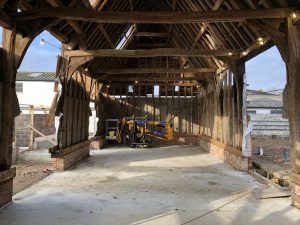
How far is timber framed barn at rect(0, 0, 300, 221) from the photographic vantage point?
566 cm

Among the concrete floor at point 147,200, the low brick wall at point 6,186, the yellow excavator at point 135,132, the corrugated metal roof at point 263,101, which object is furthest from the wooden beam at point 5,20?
the corrugated metal roof at point 263,101

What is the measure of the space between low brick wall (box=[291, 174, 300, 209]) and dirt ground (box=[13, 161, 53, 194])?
18.5ft

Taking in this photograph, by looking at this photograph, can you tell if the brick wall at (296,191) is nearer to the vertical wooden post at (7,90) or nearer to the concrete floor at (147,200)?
the concrete floor at (147,200)

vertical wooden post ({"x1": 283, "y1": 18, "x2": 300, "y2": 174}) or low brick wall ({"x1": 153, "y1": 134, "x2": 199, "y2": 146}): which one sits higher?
vertical wooden post ({"x1": 283, "y1": 18, "x2": 300, "y2": 174})

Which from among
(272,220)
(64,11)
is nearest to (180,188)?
(272,220)

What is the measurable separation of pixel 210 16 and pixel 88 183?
471 cm

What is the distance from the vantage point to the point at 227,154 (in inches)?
417

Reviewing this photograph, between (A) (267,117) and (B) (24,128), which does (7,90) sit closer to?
(B) (24,128)

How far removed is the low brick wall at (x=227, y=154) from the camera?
9109mm

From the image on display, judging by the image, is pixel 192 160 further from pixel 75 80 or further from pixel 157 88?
pixel 157 88

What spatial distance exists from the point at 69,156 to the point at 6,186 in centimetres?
425

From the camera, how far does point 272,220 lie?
4.91 metres

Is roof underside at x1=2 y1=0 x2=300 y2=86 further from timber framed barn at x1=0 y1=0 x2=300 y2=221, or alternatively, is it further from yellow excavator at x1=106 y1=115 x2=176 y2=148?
yellow excavator at x1=106 y1=115 x2=176 y2=148

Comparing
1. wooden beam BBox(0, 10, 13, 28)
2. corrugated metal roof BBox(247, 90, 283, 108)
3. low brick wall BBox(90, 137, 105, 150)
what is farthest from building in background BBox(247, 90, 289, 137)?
wooden beam BBox(0, 10, 13, 28)
